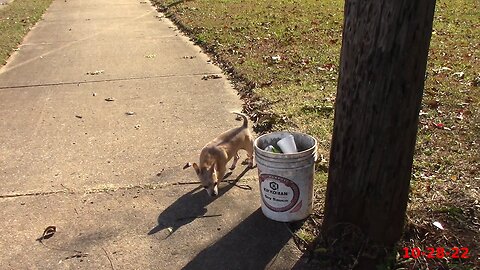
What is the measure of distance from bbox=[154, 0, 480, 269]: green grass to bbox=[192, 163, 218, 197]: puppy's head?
2.55 ft

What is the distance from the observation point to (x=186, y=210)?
366 centimetres

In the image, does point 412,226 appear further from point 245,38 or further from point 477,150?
point 245,38

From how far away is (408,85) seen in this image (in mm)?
2584

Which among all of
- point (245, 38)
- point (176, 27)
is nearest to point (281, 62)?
point (245, 38)

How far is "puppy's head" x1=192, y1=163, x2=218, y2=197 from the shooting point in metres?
3.77

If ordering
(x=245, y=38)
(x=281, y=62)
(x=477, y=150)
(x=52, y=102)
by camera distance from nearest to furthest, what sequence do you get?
1. (x=477, y=150)
2. (x=52, y=102)
3. (x=281, y=62)
4. (x=245, y=38)

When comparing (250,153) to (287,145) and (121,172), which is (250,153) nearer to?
(287,145)

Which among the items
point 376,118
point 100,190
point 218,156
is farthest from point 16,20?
point 376,118

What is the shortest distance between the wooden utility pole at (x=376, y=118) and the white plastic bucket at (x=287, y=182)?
0.74 feet

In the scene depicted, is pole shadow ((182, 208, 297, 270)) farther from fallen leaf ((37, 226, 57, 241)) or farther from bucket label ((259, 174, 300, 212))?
fallen leaf ((37, 226, 57, 241))

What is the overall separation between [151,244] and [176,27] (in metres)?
8.01

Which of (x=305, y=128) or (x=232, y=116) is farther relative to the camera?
(x=232, y=116)

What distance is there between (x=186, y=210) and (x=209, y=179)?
0.29 m
